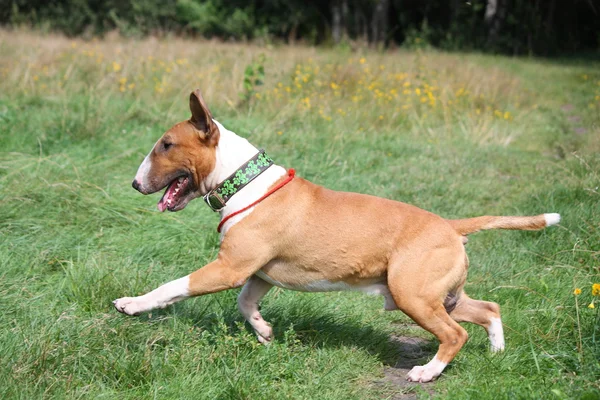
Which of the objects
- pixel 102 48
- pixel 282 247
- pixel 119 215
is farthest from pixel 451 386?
pixel 102 48

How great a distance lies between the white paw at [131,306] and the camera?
13.9 feet

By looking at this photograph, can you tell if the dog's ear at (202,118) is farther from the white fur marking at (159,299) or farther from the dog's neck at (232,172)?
the white fur marking at (159,299)

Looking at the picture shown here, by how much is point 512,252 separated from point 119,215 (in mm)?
3565

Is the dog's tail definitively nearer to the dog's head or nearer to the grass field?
the grass field

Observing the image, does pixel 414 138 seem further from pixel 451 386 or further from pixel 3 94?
pixel 451 386

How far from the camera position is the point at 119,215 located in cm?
622

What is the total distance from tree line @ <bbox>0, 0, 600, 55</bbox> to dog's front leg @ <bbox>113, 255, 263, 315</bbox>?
25.4 meters

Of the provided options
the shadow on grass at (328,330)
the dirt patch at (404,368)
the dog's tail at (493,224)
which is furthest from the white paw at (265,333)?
the dog's tail at (493,224)

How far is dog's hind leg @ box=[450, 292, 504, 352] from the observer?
464 cm

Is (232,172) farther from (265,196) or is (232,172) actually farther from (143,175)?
(143,175)

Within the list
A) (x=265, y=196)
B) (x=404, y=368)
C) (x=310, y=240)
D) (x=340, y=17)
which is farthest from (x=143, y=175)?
(x=340, y=17)

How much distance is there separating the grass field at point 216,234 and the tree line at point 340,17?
56.7 feet

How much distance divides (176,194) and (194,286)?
2.22 ft

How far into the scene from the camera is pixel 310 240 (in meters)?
4.42
